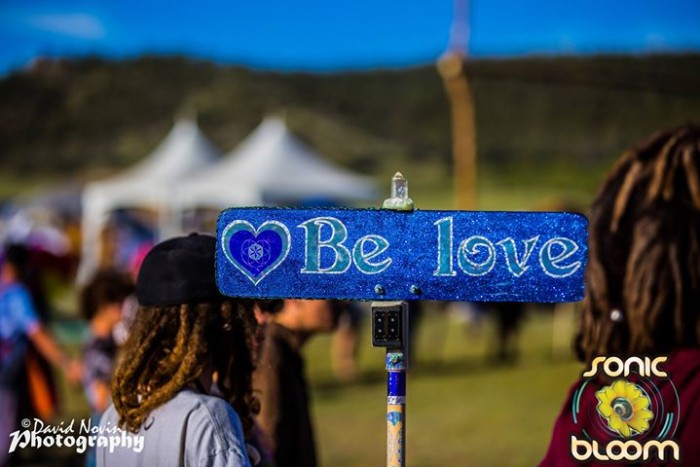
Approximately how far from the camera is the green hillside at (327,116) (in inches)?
2004

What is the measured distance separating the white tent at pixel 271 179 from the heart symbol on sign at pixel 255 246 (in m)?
11.3

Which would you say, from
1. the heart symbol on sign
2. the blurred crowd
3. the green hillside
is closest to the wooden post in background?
the blurred crowd

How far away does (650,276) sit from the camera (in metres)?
2.06

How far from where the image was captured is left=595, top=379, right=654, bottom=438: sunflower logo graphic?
1925 millimetres

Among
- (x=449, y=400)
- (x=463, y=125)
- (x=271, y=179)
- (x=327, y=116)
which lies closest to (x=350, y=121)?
(x=327, y=116)

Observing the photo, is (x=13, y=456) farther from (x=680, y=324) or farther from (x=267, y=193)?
(x=267, y=193)

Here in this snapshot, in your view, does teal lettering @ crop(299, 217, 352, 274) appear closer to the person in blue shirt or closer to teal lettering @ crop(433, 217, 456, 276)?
teal lettering @ crop(433, 217, 456, 276)

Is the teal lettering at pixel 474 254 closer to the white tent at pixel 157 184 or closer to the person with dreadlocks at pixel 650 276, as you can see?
the person with dreadlocks at pixel 650 276

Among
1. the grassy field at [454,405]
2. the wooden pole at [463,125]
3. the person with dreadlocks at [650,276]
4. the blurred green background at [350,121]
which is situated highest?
the blurred green background at [350,121]

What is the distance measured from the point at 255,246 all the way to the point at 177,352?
357 millimetres

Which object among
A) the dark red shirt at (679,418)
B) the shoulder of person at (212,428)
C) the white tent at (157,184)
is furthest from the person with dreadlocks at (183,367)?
the white tent at (157,184)

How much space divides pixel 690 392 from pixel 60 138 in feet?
182

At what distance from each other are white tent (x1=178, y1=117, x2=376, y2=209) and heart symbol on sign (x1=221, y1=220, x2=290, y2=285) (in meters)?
11.3

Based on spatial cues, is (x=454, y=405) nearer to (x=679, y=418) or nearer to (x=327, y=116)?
(x=679, y=418)
